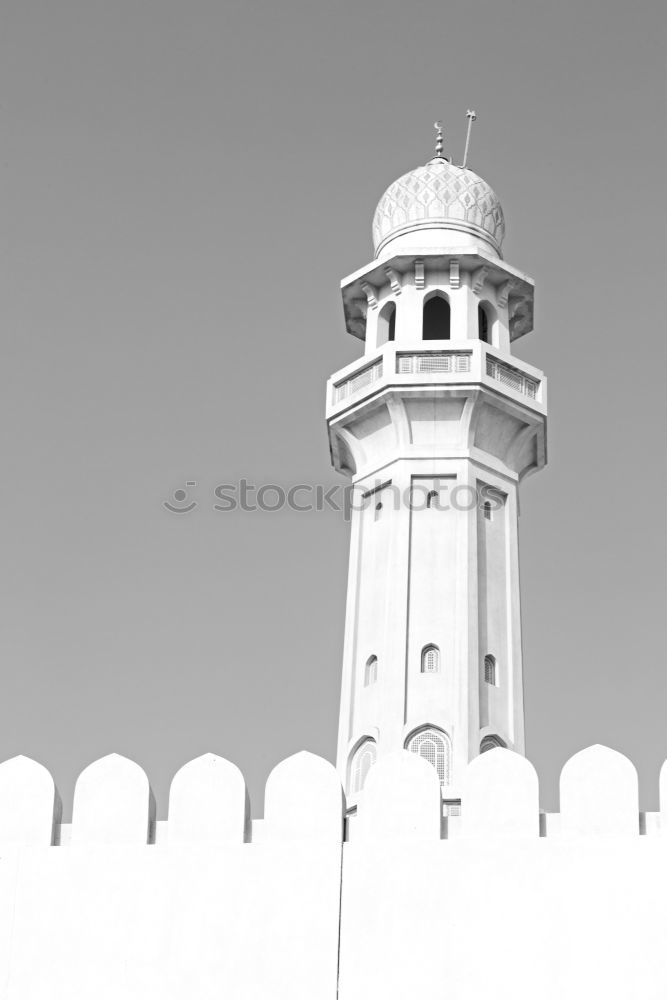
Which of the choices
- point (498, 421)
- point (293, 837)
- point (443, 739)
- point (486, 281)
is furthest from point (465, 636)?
point (293, 837)

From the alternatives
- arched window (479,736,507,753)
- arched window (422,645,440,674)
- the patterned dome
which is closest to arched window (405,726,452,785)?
arched window (479,736,507,753)

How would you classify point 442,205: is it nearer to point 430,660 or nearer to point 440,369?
point 440,369

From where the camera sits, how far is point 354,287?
28.1 m

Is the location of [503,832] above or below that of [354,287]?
below

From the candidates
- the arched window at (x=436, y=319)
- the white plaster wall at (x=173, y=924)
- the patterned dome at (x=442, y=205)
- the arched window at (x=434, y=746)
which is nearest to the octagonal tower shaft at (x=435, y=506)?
the arched window at (x=434, y=746)

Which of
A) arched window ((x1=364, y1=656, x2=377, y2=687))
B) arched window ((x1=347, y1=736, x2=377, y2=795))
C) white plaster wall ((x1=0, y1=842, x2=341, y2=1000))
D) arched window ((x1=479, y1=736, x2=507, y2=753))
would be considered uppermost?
arched window ((x1=364, y1=656, x2=377, y2=687))

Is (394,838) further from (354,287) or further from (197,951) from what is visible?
(354,287)

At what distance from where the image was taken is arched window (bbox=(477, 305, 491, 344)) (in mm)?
27812

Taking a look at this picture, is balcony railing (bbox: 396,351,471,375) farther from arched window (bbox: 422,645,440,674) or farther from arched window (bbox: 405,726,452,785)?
arched window (bbox: 405,726,452,785)

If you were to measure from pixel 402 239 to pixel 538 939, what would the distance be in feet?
63.2

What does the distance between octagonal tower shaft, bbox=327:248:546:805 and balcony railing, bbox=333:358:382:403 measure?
27 mm

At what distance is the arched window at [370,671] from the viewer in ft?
81.3

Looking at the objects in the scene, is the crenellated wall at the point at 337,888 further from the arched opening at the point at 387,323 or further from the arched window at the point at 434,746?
the arched opening at the point at 387,323

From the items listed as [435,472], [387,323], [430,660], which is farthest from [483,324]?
[430,660]
